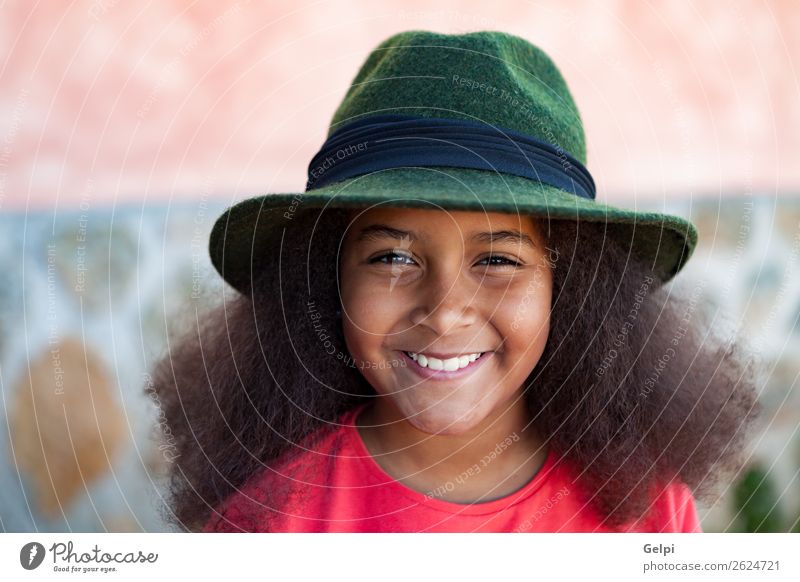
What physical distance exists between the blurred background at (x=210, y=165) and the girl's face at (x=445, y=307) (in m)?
0.36

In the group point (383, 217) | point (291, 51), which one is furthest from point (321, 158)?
point (291, 51)

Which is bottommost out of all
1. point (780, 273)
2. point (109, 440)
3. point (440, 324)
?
point (109, 440)

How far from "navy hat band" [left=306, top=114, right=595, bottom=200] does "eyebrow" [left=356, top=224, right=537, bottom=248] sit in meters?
0.06

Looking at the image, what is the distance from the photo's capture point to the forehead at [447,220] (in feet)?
2.70

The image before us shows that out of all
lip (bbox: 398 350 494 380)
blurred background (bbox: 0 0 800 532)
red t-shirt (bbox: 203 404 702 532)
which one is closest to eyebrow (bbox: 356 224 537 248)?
lip (bbox: 398 350 494 380)

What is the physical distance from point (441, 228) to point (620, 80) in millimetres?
515

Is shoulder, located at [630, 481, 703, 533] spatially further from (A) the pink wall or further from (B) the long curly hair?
(A) the pink wall

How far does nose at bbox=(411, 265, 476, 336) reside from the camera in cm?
82

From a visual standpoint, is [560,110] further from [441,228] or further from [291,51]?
[291,51]

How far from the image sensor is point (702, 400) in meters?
1.04

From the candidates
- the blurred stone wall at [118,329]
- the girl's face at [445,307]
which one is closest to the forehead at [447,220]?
the girl's face at [445,307]

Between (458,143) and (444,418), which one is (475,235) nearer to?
(458,143)

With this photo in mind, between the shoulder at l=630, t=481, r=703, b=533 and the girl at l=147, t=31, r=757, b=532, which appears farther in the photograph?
the shoulder at l=630, t=481, r=703, b=533

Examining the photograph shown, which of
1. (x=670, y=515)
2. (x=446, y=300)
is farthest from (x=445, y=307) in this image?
(x=670, y=515)
